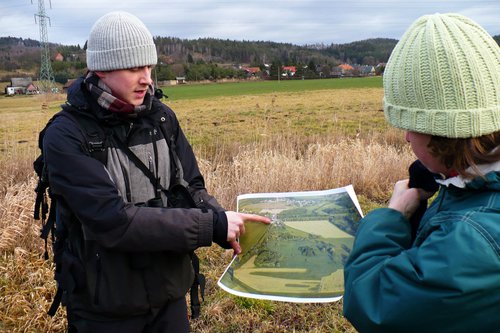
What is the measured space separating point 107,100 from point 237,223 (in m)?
0.76

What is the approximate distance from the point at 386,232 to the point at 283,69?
77.4 meters

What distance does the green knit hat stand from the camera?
1.15 meters

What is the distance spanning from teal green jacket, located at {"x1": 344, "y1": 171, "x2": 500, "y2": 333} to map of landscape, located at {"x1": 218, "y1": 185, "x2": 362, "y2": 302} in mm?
609

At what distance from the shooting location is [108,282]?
1936mm

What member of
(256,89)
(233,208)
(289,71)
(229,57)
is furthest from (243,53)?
(233,208)

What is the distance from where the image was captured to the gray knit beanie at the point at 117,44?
6.64 feet

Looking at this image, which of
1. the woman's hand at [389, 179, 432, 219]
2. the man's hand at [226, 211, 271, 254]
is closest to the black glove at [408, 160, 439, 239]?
the woman's hand at [389, 179, 432, 219]

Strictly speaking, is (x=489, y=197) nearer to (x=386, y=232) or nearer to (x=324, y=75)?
(x=386, y=232)

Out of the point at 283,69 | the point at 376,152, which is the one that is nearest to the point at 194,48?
the point at 283,69

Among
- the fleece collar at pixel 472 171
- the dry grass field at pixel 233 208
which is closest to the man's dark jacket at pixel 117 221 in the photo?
the fleece collar at pixel 472 171

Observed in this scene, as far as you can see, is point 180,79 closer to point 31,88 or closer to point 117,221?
point 31,88

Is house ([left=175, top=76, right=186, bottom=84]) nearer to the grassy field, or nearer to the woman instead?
the grassy field

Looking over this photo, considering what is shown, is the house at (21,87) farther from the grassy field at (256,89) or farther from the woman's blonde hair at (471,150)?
the woman's blonde hair at (471,150)

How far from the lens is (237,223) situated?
198 centimetres
